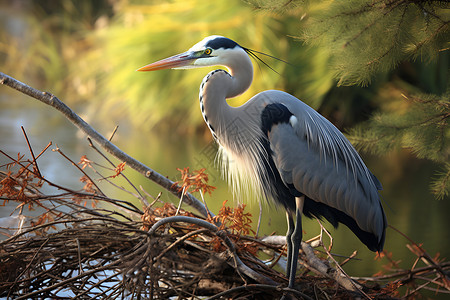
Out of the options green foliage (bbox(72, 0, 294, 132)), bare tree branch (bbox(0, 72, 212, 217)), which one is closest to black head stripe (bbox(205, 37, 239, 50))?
bare tree branch (bbox(0, 72, 212, 217))

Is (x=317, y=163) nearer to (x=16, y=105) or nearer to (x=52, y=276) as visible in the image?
(x=52, y=276)

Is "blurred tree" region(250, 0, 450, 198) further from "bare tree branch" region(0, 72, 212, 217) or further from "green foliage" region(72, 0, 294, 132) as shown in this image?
"green foliage" region(72, 0, 294, 132)

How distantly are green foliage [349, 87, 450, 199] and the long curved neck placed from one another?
64 cm

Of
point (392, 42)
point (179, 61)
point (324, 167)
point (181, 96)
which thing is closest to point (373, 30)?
point (392, 42)

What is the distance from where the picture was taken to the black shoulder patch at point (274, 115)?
182 centimetres

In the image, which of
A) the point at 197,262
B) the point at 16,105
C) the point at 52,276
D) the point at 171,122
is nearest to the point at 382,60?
the point at 197,262

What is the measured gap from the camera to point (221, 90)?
186 cm

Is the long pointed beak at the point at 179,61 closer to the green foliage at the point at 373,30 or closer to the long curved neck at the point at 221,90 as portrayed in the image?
the long curved neck at the point at 221,90

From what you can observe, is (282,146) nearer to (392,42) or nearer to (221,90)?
(221,90)

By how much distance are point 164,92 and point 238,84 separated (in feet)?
12.9

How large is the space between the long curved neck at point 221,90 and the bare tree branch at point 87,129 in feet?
0.76

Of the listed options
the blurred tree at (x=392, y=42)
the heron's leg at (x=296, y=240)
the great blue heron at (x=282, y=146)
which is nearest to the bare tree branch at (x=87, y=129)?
the great blue heron at (x=282, y=146)

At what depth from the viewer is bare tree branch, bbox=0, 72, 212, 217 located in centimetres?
171

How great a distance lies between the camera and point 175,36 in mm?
5660
